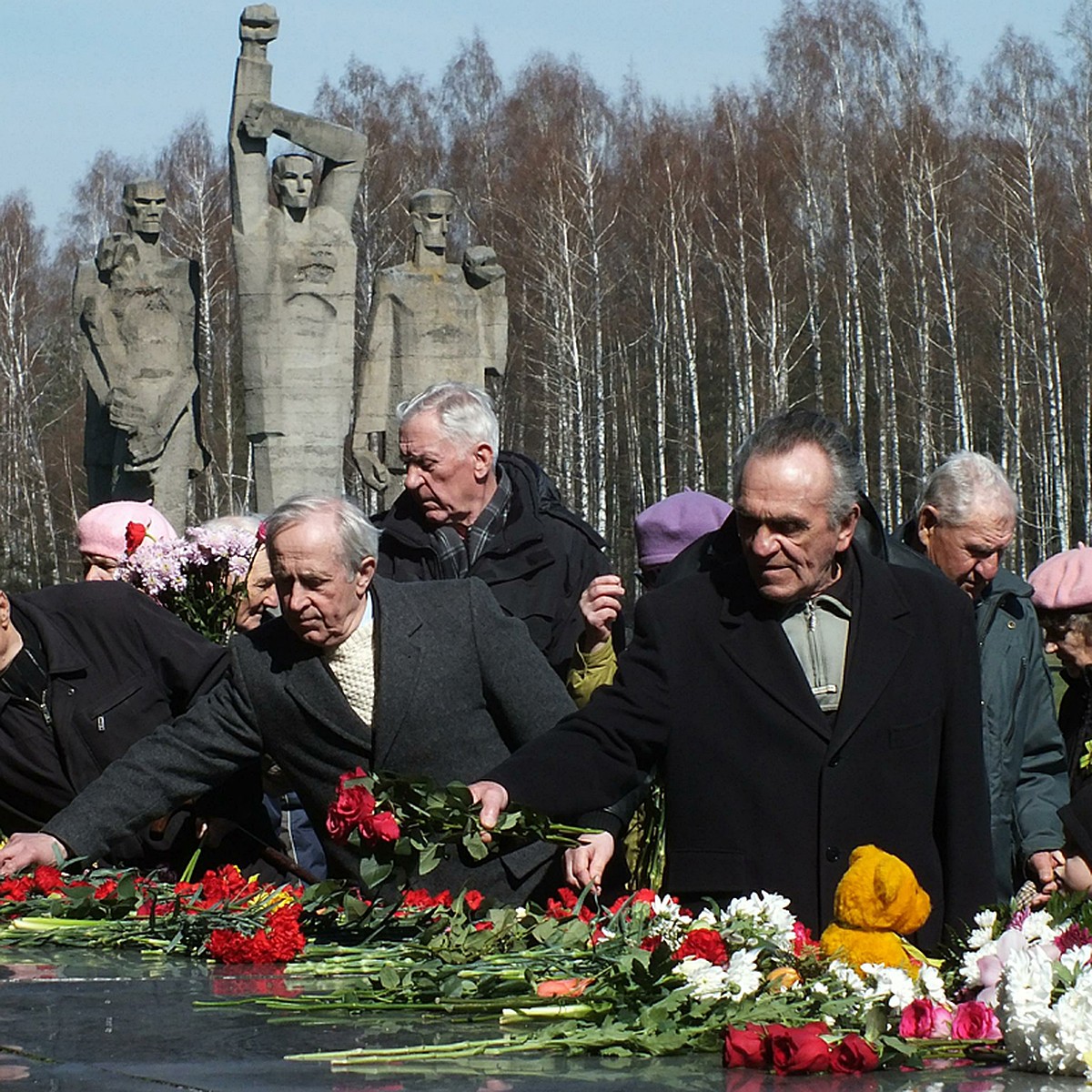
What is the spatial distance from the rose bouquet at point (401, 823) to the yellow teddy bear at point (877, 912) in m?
0.63

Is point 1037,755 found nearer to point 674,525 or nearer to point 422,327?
point 674,525

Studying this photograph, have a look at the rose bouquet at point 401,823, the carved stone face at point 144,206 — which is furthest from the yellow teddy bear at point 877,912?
the carved stone face at point 144,206

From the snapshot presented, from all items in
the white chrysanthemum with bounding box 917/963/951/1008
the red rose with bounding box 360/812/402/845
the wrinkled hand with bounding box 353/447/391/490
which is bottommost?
the white chrysanthemum with bounding box 917/963/951/1008

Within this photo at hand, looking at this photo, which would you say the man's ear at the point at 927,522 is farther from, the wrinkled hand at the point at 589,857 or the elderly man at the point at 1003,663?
the wrinkled hand at the point at 589,857

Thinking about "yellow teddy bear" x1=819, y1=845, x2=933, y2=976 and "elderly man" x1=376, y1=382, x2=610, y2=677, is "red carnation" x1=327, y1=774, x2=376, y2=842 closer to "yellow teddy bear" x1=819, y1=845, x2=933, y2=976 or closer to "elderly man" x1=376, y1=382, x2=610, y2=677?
"yellow teddy bear" x1=819, y1=845, x2=933, y2=976

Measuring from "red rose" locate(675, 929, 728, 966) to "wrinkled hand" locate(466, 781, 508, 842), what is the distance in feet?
1.96

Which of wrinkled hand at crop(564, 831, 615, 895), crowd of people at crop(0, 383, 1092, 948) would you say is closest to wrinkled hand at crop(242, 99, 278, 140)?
crowd of people at crop(0, 383, 1092, 948)

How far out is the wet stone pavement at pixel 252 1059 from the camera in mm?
2324

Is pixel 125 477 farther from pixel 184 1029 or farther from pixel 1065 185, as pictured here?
pixel 1065 185

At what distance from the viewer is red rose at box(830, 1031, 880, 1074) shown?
2385 mm

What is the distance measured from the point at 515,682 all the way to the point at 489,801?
85cm

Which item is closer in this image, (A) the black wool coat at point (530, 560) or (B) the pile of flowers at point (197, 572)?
(A) the black wool coat at point (530, 560)

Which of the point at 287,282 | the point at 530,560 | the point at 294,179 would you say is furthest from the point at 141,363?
the point at 530,560

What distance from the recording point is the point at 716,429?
39.6 m
